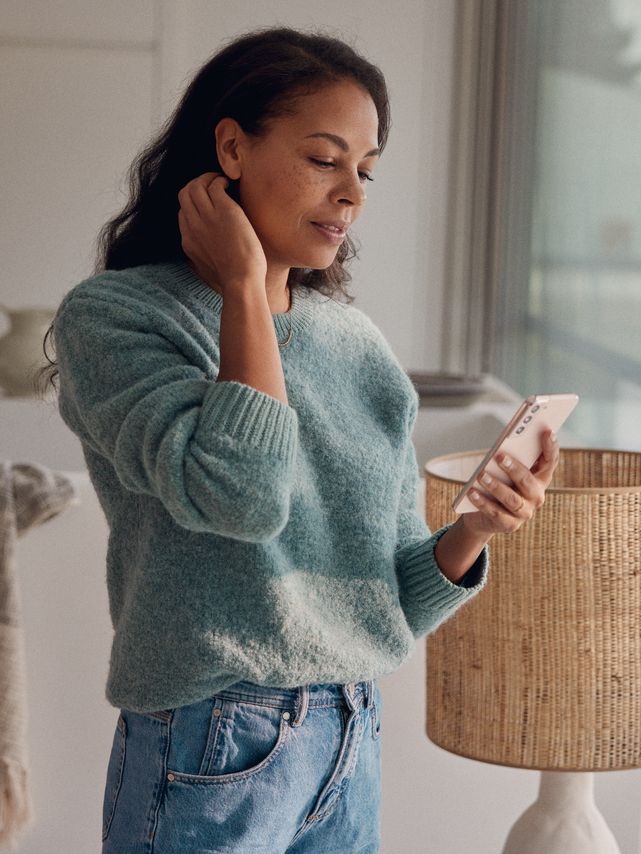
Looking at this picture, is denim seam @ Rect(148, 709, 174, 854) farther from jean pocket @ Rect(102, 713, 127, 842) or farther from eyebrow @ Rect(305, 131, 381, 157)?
eyebrow @ Rect(305, 131, 381, 157)

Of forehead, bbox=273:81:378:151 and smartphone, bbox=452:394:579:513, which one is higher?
forehead, bbox=273:81:378:151

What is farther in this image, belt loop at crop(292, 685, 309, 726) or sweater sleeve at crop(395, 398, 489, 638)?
sweater sleeve at crop(395, 398, 489, 638)

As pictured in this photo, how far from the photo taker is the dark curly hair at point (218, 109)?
3.53ft

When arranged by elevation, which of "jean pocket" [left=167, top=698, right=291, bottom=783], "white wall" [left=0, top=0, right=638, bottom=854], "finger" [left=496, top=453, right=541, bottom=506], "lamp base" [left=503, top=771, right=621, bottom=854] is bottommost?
"lamp base" [left=503, top=771, right=621, bottom=854]

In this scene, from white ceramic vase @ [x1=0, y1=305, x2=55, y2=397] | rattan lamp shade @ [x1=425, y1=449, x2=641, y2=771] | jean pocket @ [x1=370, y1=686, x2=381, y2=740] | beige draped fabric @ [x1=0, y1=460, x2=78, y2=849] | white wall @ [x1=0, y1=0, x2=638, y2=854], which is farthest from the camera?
white wall @ [x1=0, y1=0, x2=638, y2=854]

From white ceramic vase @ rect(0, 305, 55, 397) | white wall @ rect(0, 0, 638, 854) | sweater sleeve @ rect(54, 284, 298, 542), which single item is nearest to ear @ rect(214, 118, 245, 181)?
sweater sleeve @ rect(54, 284, 298, 542)

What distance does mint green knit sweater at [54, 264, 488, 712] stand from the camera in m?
0.93

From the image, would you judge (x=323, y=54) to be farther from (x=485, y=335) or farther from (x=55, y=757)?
(x=485, y=335)

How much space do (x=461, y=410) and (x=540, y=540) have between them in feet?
4.69

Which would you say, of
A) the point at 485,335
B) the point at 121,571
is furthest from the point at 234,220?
the point at 485,335

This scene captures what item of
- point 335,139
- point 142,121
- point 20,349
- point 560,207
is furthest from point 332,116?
point 142,121

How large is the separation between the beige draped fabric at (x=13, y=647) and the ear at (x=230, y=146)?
88 cm

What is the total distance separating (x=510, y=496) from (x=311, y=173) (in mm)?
340

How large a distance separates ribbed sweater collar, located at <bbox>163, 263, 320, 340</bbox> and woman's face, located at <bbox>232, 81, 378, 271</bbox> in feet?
0.22
